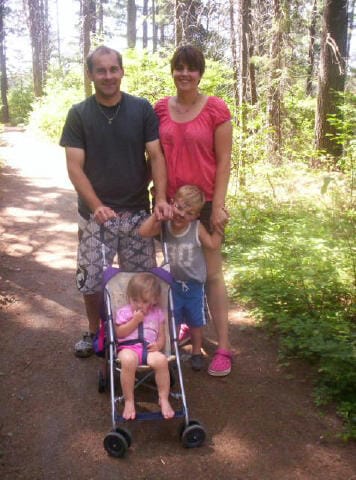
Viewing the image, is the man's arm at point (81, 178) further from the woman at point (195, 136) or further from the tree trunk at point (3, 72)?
the tree trunk at point (3, 72)

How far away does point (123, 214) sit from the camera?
353cm

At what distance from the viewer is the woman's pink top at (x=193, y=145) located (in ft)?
11.0

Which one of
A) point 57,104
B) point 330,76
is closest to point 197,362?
point 330,76

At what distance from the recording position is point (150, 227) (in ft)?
11.3

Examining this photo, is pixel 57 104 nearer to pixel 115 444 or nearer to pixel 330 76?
pixel 330 76

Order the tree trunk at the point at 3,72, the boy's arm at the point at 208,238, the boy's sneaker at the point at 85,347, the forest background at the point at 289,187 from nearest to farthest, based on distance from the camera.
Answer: the boy's arm at the point at 208,238 → the forest background at the point at 289,187 → the boy's sneaker at the point at 85,347 → the tree trunk at the point at 3,72

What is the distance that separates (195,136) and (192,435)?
2.02m

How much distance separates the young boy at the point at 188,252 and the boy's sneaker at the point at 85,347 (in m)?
0.83

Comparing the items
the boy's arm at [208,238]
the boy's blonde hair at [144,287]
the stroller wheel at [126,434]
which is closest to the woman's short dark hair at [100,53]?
the boy's arm at [208,238]

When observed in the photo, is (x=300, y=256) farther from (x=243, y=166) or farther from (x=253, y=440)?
(x=243, y=166)

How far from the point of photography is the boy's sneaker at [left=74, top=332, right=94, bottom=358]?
4012 millimetres

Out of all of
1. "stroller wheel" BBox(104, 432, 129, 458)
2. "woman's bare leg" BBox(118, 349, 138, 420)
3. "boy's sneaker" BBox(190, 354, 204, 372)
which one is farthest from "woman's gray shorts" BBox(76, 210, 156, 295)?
"stroller wheel" BBox(104, 432, 129, 458)

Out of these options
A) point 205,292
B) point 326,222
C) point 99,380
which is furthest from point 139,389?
point 326,222

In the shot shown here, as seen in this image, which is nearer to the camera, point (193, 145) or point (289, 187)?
point (193, 145)
